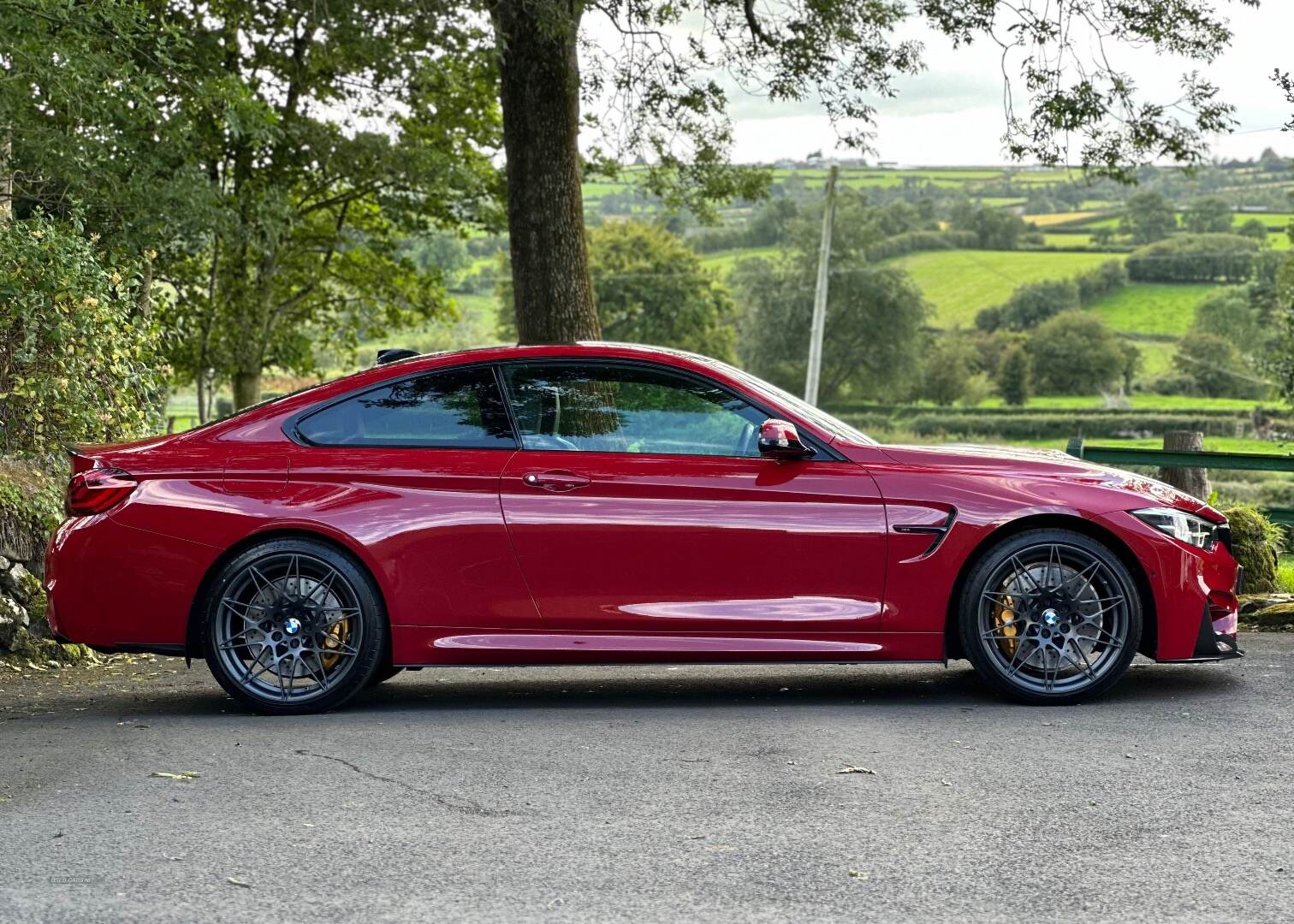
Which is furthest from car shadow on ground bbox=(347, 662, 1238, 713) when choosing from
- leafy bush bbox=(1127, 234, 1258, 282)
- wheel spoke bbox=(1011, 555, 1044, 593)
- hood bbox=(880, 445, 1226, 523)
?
leafy bush bbox=(1127, 234, 1258, 282)

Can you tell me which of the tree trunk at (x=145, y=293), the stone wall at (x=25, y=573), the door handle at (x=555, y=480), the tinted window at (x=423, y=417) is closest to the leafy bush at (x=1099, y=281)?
the tree trunk at (x=145, y=293)

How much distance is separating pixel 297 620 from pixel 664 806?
90.4 inches

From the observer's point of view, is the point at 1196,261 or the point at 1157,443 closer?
the point at 1157,443

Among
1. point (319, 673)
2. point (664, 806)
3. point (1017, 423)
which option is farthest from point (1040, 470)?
point (1017, 423)

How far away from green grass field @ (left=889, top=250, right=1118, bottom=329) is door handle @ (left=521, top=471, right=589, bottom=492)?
10553cm

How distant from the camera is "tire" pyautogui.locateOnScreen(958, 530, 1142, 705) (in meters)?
6.82

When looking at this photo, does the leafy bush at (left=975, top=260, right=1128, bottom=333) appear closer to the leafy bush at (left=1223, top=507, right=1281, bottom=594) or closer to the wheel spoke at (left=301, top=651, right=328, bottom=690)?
the leafy bush at (left=1223, top=507, right=1281, bottom=594)

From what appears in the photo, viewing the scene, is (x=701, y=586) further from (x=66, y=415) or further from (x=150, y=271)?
(x=150, y=271)

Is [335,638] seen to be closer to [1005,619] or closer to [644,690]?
[644,690]

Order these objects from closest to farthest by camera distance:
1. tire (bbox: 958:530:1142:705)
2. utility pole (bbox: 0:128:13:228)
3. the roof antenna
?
tire (bbox: 958:530:1142:705), the roof antenna, utility pole (bbox: 0:128:13:228)

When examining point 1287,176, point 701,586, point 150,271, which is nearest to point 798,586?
point 701,586

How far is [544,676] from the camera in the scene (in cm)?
828

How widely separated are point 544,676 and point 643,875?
3.83 m

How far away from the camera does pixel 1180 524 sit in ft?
22.8
